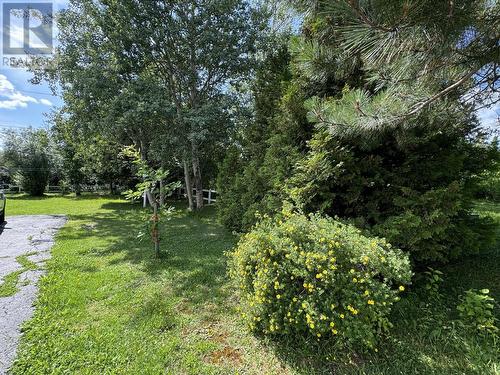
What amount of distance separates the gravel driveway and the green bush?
6.39 ft

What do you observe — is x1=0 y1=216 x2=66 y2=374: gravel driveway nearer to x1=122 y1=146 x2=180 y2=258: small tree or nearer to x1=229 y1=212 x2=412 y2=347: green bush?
x1=122 y1=146 x2=180 y2=258: small tree

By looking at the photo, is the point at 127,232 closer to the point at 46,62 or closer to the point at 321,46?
the point at 321,46

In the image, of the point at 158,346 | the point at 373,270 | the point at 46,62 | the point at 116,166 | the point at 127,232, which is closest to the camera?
the point at 373,270

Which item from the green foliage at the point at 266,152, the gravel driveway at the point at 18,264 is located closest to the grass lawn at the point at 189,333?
the gravel driveway at the point at 18,264

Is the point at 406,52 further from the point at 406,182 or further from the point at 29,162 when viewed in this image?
the point at 29,162

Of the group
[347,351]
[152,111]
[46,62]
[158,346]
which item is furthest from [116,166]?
[347,351]

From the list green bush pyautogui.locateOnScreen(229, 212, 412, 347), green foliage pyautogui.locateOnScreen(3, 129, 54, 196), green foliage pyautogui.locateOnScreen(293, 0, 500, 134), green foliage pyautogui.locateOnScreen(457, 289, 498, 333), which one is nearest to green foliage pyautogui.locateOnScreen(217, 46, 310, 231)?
green foliage pyautogui.locateOnScreen(293, 0, 500, 134)

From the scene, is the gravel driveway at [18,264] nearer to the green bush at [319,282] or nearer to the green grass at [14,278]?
the green grass at [14,278]

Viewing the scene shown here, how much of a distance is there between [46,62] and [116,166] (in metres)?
5.57

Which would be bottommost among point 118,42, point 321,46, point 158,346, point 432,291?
point 158,346

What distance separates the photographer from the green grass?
3.11 m

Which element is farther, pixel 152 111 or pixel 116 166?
pixel 116 166

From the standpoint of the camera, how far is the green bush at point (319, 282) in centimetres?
189

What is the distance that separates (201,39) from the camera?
311 inches
